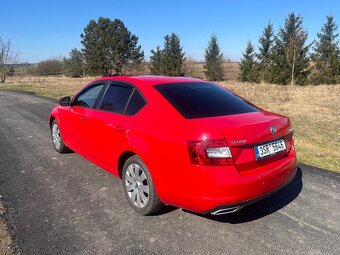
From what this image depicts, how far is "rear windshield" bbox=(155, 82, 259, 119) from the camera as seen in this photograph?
376cm

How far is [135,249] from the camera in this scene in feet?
10.6

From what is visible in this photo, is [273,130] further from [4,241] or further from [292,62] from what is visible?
[292,62]

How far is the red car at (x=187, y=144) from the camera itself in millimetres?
3205

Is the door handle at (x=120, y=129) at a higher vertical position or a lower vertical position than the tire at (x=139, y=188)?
higher

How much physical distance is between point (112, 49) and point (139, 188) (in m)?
55.9

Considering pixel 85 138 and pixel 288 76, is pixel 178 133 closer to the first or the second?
pixel 85 138

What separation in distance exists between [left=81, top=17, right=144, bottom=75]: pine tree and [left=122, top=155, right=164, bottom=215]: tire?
53.6 metres

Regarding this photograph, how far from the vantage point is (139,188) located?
13.0 ft

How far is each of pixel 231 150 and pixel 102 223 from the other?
1.67m

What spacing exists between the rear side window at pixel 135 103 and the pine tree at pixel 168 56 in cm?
4700

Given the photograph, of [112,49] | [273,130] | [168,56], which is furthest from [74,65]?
[273,130]

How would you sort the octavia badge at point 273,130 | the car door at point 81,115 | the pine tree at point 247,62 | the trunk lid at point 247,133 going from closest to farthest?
the trunk lid at point 247,133
the octavia badge at point 273,130
the car door at point 81,115
the pine tree at point 247,62

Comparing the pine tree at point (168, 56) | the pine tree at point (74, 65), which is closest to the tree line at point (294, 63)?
the pine tree at point (168, 56)

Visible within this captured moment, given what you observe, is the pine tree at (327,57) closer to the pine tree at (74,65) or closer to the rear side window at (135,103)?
the rear side window at (135,103)
